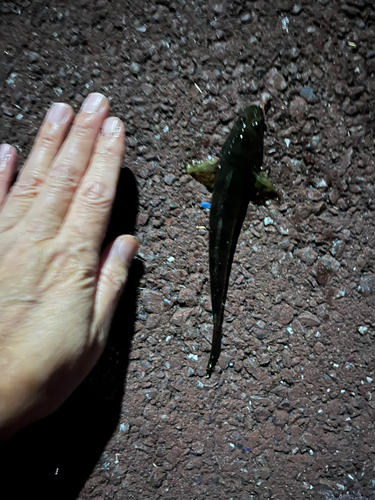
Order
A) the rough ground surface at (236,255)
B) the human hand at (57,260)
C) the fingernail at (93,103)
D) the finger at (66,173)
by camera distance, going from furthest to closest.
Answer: the rough ground surface at (236,255) < the fingernail at (93,103) < the finger at (66,173) < the human hand at (57,260)

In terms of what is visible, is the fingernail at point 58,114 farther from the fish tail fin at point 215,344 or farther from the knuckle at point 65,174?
the fish tail fin at point 215,344

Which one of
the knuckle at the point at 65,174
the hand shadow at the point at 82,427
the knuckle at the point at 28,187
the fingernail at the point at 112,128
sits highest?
the fingernail at the point at 112,128

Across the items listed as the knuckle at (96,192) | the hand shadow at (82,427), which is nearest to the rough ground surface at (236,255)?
the hand shadow at (82,427)

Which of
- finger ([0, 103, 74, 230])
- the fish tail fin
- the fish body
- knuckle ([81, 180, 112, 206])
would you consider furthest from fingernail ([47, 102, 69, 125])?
the fish tail fin

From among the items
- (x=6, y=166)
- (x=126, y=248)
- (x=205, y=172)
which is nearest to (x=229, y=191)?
(x=205, y=172)

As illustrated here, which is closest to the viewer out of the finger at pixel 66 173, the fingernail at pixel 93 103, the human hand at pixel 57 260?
the human hand at pixel 57 260

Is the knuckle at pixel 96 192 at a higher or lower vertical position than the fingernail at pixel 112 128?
lower

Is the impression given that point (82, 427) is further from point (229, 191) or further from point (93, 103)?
point (93, 103)

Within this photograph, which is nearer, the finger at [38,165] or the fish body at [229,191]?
the finger at [38,165]
